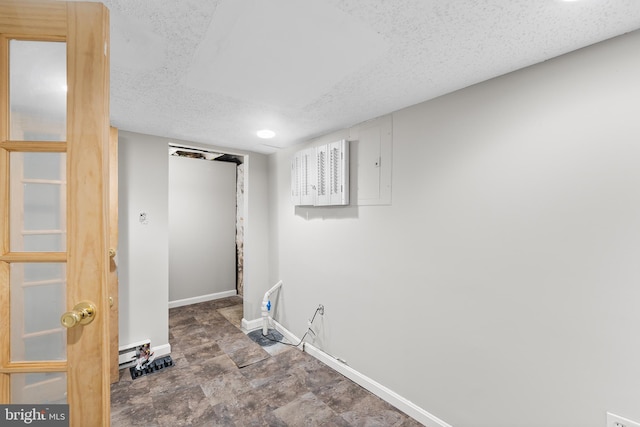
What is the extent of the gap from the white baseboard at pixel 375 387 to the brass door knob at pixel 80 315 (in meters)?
2.00

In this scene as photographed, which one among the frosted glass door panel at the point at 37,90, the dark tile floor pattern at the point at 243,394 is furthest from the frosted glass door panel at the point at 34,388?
the dark tile floor pattern at the point at 243,394

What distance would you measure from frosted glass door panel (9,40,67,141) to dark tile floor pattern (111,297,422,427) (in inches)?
78.2

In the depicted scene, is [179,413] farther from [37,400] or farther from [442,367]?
[442,367]

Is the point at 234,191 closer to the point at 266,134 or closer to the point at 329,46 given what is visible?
the point at 266,134

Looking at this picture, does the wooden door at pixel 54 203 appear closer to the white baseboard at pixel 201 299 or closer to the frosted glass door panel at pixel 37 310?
the frosted glass door panel at pixel 37 310

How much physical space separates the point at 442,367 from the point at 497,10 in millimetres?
1906

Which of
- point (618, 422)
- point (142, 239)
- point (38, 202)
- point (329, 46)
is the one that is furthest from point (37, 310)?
point (618, 422)

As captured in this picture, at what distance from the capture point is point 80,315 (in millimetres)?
840

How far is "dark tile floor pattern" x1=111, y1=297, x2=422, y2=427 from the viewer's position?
1.88 meters

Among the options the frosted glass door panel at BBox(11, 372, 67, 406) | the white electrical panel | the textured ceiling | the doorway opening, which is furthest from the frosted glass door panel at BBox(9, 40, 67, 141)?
the doorway opening

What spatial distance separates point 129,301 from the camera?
257 centimetres

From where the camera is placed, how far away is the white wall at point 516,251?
1142 millimetres

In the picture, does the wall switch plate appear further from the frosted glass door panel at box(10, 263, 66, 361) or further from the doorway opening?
the doorway opening

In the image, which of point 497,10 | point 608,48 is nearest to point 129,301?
point 497,10
